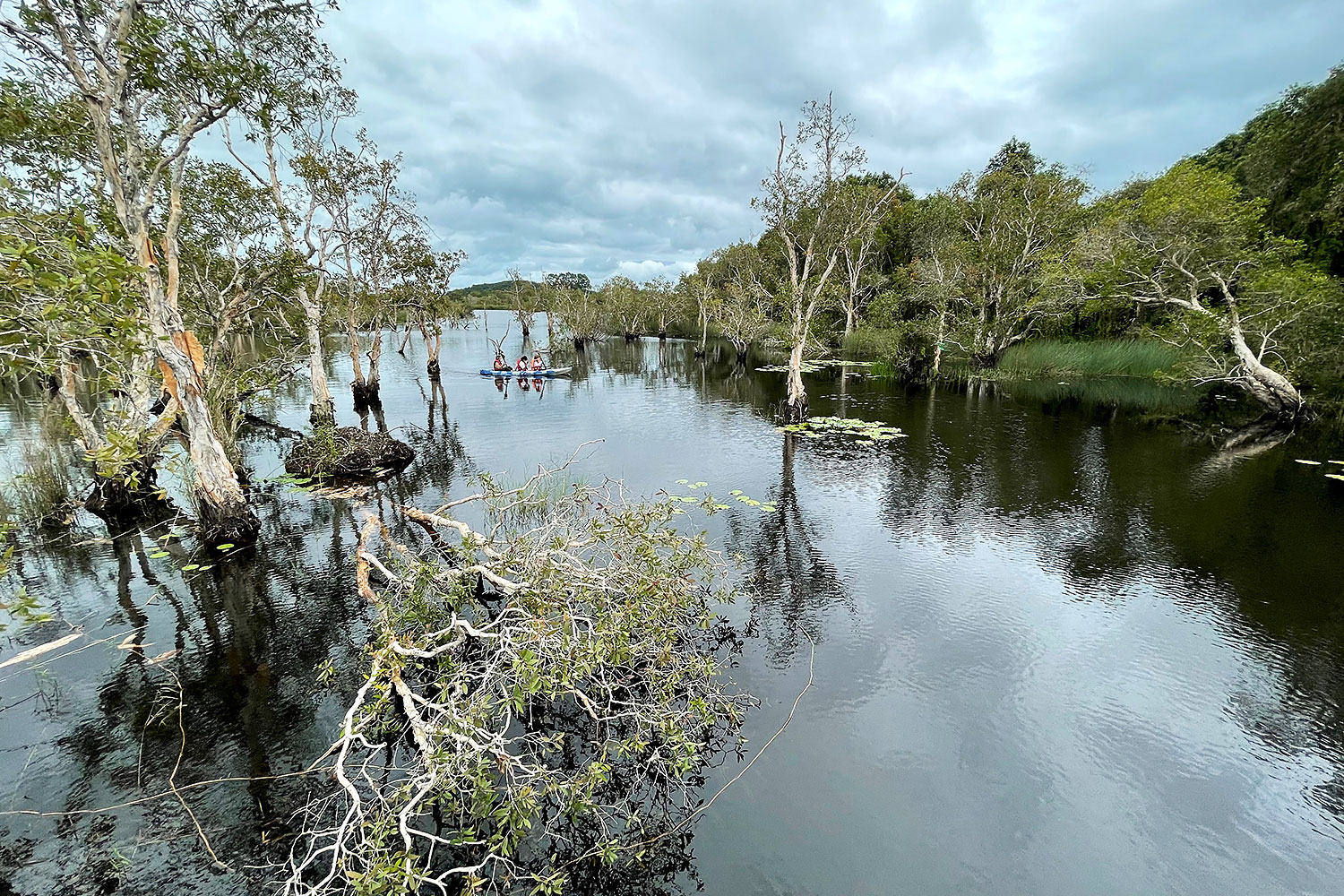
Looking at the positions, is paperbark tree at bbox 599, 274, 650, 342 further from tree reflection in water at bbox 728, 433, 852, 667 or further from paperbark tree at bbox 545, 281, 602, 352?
tree reflection in water at bbox 728, 433, 852, 667

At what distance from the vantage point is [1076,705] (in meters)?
6.05

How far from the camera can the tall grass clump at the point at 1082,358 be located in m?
27.6

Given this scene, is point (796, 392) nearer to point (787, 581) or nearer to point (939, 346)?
point (787, 581)

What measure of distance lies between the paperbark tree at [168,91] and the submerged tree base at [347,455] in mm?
3733

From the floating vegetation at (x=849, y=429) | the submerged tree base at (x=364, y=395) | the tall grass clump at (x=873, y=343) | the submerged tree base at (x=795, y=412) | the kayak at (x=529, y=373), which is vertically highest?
the tall grass clump at (x=873, y=343)

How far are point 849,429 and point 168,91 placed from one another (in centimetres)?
1795

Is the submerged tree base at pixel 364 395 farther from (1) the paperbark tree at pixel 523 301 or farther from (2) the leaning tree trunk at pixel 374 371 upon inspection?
(1) the paperbark tree at pixel 523 301

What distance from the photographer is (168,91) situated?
8.15m

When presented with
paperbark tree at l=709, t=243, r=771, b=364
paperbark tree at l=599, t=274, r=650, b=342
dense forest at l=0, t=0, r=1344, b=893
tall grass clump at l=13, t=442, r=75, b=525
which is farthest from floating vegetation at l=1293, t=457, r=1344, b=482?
paperbark tree at l=599, t=274, r=650, b=342

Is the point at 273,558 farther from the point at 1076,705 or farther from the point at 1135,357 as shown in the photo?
the point at 1135,357

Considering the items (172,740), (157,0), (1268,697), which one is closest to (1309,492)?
(1268,697)

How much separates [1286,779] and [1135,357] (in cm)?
3006

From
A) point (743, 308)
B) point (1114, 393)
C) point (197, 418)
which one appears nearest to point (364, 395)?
point (197, 418)

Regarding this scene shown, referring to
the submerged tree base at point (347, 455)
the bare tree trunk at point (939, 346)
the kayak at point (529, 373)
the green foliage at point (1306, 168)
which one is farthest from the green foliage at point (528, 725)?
the bare tree trunk at point (939, 346)
